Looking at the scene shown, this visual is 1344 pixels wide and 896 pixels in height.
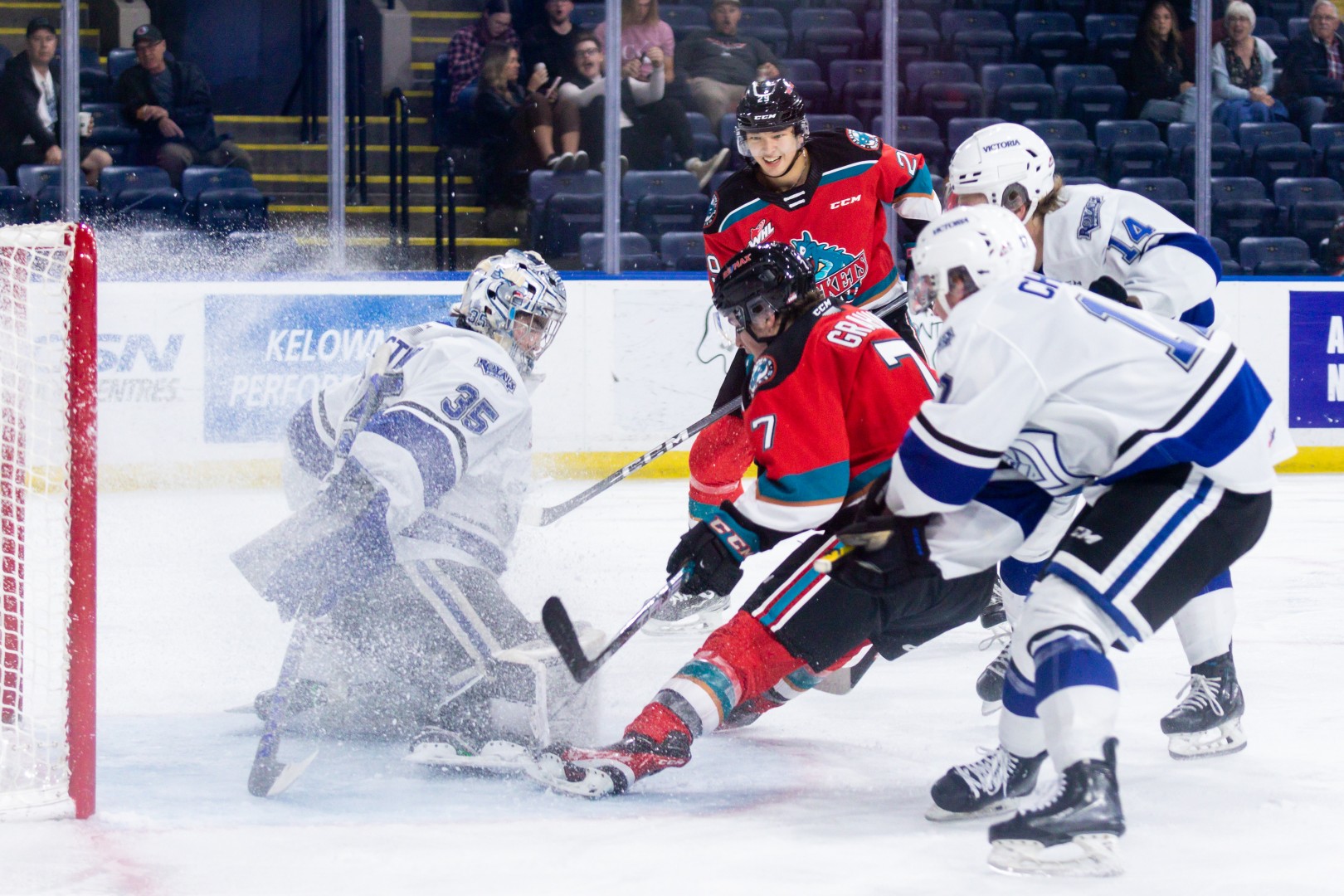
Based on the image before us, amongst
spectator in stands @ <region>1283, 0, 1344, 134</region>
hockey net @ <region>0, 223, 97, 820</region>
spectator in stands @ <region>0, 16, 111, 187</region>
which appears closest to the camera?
hockey net @ <region>0, 223, 97, 820</region>

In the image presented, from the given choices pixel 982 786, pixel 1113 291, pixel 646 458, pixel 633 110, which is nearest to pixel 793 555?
pixel 982 786

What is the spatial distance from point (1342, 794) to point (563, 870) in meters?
1.19

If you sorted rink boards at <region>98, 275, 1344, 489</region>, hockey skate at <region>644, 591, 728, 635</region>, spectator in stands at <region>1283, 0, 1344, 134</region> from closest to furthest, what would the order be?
hockey skate at <region>644, 591, 728, 635</region> → rink boards at <region>98, 275, 1344, 489</region> → spectator in stands at <region>1283, 0, 1344, 134</region>

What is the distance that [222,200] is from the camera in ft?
21.2

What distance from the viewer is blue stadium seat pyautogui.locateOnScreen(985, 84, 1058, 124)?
7.27m

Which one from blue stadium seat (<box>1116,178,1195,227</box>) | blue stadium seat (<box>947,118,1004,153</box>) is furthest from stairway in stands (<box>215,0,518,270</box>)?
blue stadium seat (<box>1116,178,1195,227</box>)

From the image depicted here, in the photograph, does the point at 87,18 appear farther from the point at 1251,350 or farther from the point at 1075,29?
the point at 1251,350

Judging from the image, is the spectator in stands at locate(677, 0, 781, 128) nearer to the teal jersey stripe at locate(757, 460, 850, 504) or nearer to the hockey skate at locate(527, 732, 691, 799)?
the teal jersey stripe at locate(757, 460, 850, 504)

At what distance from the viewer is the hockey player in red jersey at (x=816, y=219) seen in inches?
142

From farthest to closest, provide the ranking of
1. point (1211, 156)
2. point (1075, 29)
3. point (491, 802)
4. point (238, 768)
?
point (1075, 29) → point (1211, 156) → point (238, 768) → point (491, 802)

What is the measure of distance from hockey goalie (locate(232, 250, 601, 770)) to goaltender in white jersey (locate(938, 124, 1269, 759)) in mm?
793

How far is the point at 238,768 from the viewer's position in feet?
8.20

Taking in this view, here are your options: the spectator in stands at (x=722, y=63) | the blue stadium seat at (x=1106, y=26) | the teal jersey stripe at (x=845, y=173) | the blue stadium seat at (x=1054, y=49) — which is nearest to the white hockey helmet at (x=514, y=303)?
the teal jersey stripe at (x=845, y=173)

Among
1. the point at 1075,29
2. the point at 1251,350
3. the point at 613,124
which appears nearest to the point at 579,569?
the point at 613,124
